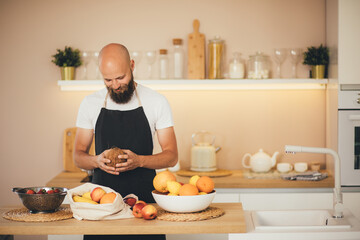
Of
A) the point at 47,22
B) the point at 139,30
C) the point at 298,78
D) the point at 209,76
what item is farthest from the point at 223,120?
the point at 47,22

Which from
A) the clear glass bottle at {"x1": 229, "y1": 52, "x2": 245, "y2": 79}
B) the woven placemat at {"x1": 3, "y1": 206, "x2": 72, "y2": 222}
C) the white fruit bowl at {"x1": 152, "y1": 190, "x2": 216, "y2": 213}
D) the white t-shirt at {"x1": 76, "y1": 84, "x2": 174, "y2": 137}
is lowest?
the woven placemat at {"x1": 3, "y1": 206, "x2": 72, "y2": 222}

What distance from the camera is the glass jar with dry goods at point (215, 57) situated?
4066mm

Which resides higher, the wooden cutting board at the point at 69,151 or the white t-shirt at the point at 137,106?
the white t-shirt at the point at 137,106

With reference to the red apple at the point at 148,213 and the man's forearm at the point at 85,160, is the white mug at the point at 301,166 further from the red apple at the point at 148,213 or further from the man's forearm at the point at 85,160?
the red apple at the point at 148,213

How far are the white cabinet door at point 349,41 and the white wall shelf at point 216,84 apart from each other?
0.29m

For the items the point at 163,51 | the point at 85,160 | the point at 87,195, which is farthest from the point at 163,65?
the point at 87,195

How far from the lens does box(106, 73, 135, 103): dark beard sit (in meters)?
2.64

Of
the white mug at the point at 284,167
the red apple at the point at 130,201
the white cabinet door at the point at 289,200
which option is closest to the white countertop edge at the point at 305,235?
the red apple at the point at 130,201

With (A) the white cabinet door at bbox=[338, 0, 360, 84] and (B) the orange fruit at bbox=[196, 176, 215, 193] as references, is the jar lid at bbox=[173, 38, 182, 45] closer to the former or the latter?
(A) the white cabinet door at bbox=[338, 0, 360, 84]

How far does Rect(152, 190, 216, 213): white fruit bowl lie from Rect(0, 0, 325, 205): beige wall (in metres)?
2.09

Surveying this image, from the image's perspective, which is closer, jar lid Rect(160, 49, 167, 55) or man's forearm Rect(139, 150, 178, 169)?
man's forearm Rect(139, 150, 178, 169)

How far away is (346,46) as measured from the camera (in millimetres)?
3674

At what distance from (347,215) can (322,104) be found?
1.75m

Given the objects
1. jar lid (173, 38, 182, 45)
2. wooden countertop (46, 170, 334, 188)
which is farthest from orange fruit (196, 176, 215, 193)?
jar lid (173, 38, 182, 45)
